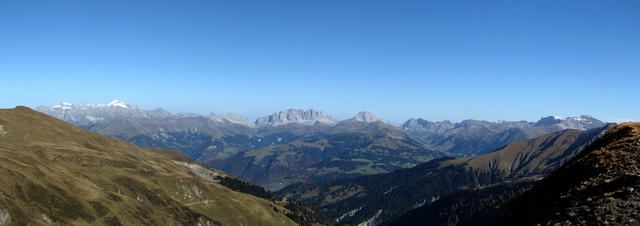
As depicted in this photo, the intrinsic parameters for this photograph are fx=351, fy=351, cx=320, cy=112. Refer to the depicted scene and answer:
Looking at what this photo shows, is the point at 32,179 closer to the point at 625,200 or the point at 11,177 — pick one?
the point at 11,177

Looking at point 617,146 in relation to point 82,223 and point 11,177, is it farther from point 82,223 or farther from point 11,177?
point 11,177

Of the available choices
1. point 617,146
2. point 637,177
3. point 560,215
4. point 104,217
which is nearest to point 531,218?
point 560,215

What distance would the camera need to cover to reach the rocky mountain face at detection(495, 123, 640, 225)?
38812 millimetres

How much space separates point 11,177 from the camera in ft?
542

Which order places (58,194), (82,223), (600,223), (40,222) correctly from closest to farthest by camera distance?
1. (600,223)
2. (40,222)
3. (82,223)
4. (58,194)

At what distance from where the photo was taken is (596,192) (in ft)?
142

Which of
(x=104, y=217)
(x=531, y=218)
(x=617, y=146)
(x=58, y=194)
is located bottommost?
(x=104, y=217)

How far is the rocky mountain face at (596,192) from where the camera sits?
38812 mm

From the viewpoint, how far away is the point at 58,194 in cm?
17275

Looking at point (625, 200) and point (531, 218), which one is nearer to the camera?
point (625, 200)

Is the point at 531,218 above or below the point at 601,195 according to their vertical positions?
below

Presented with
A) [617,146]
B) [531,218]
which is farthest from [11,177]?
[617,146]

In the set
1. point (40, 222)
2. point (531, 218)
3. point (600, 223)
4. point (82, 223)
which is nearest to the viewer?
point (600, 223)

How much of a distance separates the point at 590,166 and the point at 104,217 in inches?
7775
